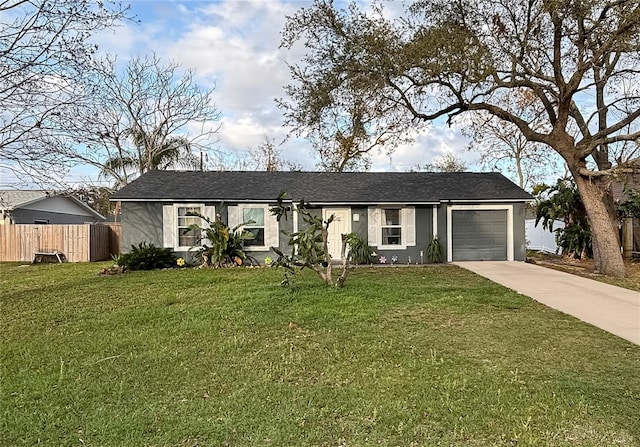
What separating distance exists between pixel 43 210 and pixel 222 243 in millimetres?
15814

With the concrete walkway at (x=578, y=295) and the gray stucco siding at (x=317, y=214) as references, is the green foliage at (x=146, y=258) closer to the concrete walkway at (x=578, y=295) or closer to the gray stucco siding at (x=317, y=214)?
the gray stucco siding at (x=317, y=214)

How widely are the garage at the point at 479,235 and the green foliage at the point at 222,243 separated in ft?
23.8

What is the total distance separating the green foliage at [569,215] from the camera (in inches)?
624

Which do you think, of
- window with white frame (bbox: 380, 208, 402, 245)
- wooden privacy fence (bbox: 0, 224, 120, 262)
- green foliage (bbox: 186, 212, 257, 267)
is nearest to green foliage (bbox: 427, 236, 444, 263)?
window with white frame (bbox: 380, 208, 402, 245)

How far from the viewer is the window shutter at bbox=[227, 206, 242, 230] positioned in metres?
14.8

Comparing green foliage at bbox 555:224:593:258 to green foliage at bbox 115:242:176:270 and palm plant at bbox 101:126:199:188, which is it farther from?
palm plant at bbox 101:126:199:188

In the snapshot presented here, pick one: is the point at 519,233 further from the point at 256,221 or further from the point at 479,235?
the point at 256,221

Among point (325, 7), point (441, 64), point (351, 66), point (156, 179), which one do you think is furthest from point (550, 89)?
point (156, 179)

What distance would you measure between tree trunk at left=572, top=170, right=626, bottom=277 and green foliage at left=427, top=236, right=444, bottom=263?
15.0 ft

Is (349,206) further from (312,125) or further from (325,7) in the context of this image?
(325,7)

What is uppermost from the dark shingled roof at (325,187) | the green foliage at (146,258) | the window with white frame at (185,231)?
the dark shingled roof at (325,187)

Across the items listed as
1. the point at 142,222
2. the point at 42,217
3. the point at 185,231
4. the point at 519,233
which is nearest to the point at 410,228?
the point at 519,233

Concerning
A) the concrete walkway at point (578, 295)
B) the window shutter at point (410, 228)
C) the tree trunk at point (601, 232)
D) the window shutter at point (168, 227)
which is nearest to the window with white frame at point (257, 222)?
the window shutter at point (168, 227)

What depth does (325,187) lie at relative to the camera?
16125 mm
